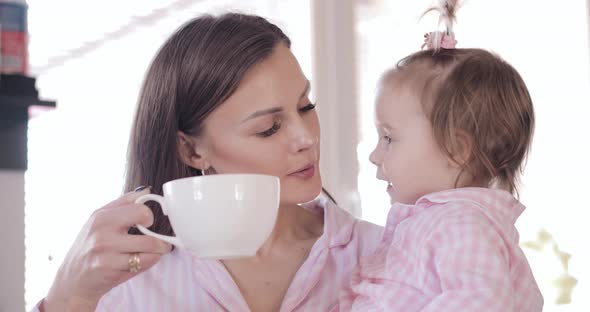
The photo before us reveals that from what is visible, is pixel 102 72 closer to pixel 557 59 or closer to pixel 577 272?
pixel 557 59

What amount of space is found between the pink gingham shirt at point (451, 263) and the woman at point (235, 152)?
18cm

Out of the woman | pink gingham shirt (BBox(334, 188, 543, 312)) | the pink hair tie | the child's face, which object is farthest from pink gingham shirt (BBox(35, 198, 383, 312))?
the pink hair tie

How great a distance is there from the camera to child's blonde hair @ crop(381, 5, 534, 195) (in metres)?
1.43

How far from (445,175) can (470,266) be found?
30 centimetres

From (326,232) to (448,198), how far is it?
361mm

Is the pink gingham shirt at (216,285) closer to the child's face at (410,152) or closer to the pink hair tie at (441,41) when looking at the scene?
the child's face at (410,152)

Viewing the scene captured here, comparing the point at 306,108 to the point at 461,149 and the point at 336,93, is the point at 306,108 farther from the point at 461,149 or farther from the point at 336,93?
the point at 336,93

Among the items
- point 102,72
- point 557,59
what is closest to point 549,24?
point 557,59

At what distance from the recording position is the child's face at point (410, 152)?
4.75 feet

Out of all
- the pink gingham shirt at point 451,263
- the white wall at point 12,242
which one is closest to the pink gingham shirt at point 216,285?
the pink gingham shirt at point 451,263

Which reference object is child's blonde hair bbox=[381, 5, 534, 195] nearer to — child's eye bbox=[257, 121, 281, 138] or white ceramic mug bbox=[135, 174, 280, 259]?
child's eye bbox=[257, 121, 281, 138]

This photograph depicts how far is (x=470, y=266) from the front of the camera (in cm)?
119

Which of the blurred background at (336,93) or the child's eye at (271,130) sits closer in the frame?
the child's eye at (271,130)

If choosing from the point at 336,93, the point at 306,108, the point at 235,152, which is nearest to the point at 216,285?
the point at 235,152
